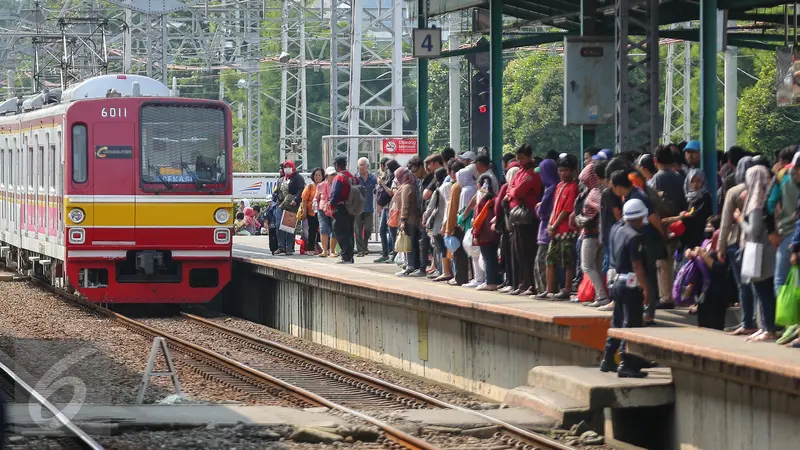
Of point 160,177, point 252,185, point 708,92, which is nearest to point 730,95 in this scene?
point 160,177

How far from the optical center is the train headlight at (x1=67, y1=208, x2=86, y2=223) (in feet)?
69.7

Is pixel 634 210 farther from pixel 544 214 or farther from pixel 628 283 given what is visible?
pixel 544 214

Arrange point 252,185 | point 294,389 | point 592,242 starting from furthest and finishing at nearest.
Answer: point 252,185 → point 294,389 → point 592,242

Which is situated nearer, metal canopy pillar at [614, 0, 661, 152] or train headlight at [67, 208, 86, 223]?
metal canopy pillar at [614, 0, 661, 152]

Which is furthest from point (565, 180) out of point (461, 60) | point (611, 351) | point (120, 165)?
point (461, 60)

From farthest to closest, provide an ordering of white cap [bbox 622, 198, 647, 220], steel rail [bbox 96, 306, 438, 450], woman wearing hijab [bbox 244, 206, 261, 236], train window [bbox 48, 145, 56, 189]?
woman wearing hijab [bbox 244, 206, 261, 236] → train window [bbox 48, 145, 56, 189] → white cap [bbox 622, 198, 647, 220] → steel rail [bbox 96, 306, 438, 450]

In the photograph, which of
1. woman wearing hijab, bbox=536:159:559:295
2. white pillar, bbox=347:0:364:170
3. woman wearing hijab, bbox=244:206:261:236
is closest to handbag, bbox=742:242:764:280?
woman wearing hijab, bbox=536:159:559:295

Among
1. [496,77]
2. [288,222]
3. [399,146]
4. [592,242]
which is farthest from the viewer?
[399,146]

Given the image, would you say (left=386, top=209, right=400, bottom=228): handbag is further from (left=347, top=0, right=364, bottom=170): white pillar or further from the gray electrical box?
(left=347, top=0, right=364, bottom=170): white pillar

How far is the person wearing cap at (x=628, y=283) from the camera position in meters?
11.9

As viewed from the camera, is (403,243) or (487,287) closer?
(487,287)

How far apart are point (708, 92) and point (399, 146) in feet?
38.7

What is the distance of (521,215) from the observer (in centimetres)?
1537

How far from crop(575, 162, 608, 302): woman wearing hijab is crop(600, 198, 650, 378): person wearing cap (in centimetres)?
136
